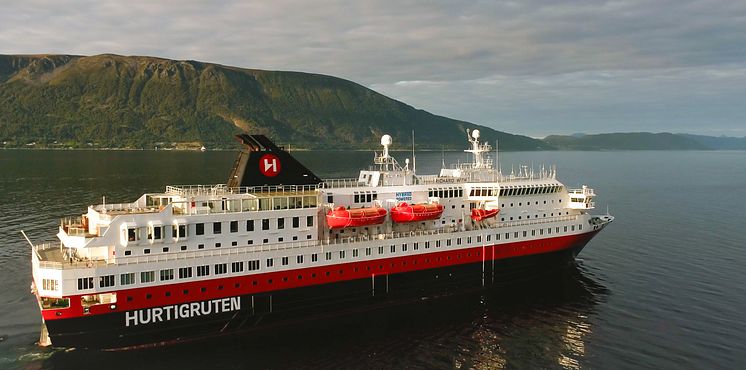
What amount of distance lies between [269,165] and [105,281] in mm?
9900

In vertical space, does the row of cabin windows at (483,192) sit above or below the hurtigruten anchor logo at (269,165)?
below

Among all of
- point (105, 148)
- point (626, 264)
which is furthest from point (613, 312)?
point (105, 148)

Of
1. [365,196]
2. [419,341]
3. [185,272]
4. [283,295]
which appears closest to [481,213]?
[365,196]

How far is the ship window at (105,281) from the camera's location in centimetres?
2267

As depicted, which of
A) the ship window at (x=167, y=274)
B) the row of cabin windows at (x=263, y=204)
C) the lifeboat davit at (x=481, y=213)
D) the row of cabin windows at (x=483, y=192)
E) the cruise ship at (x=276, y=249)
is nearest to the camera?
the cruise ship at (x=276, y=249)

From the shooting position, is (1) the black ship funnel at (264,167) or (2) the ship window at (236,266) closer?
(2) the ship window at (236,266)

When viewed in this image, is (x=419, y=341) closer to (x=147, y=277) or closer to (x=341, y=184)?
(x=341, y=184)

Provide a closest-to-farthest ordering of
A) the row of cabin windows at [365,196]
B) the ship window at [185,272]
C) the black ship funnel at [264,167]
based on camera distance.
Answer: the ship window at [185,272] < the black ship funnel at [264,167] < the row of cabin windows at [365,196]

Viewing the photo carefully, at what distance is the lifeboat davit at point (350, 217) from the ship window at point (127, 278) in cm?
997

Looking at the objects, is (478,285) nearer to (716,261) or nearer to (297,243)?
(297,243)

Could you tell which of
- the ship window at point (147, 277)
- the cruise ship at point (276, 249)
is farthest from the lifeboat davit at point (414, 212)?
the ship window at point (147, 277)

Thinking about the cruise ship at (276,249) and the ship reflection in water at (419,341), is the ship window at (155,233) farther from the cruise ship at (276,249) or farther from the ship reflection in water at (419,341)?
the ship reflection in water at (419,341)

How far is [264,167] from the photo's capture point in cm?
2830

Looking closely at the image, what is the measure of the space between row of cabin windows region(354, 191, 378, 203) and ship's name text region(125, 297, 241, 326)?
31.1 ft
